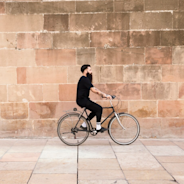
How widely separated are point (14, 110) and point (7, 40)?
5.64 ft

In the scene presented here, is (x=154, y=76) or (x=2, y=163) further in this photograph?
(x=154, y=76)

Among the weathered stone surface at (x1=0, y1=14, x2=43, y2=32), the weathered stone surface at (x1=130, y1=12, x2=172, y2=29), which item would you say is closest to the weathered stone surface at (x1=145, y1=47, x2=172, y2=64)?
the weathered stone surface at (x1=130, y1=12, x2=172, y2=29)

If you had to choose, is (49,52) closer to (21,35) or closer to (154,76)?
(21,35)

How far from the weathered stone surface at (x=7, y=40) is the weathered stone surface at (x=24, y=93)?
100cm

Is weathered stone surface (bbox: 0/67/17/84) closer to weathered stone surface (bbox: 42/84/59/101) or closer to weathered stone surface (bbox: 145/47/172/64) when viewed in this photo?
weathered stone surface (bbox: 42/84/59/101)

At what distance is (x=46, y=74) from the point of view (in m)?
6.61

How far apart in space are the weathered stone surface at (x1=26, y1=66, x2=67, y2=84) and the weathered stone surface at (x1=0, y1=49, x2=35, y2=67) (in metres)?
0.19

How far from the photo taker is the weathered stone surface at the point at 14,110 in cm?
663

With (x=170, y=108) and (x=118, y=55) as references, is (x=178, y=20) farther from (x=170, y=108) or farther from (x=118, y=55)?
(x=170, y=108)

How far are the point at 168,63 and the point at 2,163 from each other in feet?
14.5

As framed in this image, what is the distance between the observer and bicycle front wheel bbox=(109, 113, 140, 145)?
5.89 meters

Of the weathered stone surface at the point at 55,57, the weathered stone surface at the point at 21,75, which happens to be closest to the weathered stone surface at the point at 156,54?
the weathered stone surface at the point at 55,57

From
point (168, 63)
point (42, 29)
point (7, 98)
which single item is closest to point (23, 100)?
point (7, 98)

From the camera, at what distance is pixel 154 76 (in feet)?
21.8
